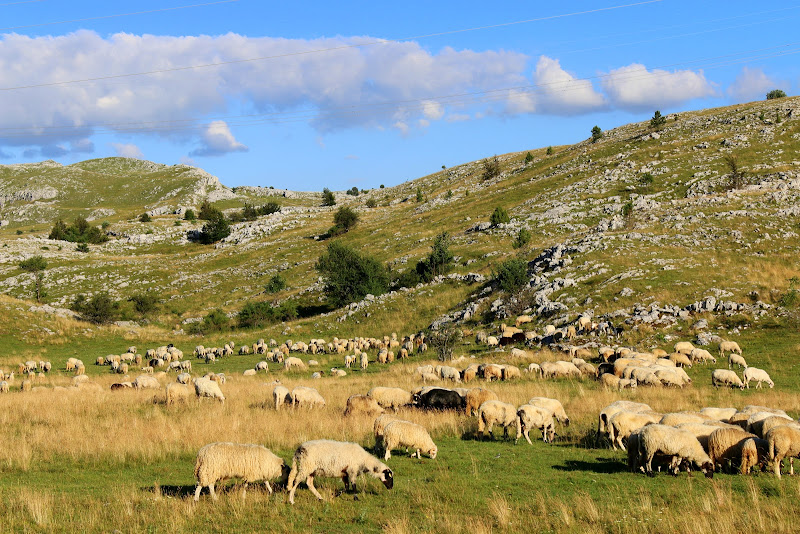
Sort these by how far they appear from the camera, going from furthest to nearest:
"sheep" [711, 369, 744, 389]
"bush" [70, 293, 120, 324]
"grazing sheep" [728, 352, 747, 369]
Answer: "bush" [70, 293, 120, 324]
"grazing sheep" [728, 352, 747, 369]
"sheep" [711, 369, 744, 389]

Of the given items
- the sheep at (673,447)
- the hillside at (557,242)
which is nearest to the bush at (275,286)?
the hillside at (557,242)

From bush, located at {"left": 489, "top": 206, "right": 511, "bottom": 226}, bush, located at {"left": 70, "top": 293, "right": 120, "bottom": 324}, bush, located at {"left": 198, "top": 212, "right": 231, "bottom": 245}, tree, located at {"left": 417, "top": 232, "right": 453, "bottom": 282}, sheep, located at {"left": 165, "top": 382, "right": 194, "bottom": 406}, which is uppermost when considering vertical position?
bush, located at {"left": 198, "top": 212, "right": 231, "bottom": 245}

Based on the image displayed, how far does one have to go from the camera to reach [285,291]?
218 feet

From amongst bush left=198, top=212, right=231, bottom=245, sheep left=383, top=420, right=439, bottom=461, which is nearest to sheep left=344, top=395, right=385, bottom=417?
sheep left=383, top=420, right=439, bottom=461

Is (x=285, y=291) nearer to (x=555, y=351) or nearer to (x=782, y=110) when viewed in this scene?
(x=555, y=351)

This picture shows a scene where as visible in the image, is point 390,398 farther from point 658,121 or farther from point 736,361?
point 658,121

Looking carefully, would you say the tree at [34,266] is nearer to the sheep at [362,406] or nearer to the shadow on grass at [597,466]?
the sheep at [362,406]

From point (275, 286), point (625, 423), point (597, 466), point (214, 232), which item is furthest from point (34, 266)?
point (597, 466)

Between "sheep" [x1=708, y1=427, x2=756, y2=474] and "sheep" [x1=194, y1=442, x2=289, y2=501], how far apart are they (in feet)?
29.8

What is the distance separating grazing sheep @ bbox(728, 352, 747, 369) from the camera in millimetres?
25266

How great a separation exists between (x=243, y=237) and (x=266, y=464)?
95.1 m

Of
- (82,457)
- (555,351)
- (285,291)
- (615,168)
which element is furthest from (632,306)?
(615,168)

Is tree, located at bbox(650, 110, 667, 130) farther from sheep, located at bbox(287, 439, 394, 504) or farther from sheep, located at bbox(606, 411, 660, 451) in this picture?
sheep, located at bbox(287, 439, 394, 504)

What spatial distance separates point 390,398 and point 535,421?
5.64 m
